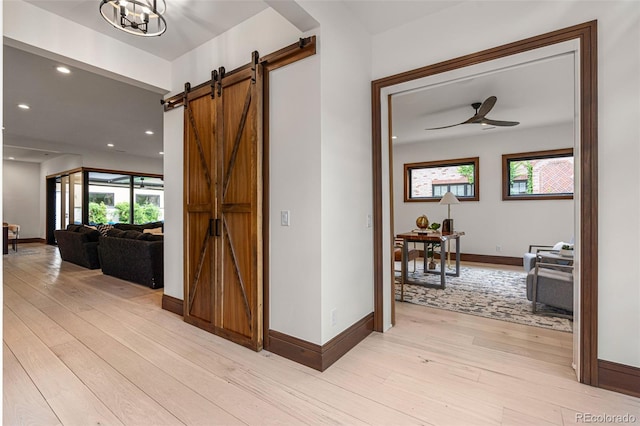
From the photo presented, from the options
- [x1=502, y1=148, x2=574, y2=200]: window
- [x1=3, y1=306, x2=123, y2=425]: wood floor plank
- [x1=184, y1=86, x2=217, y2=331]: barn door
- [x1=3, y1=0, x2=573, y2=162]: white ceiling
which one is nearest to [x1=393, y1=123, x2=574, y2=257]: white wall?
[x1=502, y1=148, x2=574, y2=200]: window

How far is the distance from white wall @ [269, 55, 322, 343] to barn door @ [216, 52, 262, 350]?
0.38ft

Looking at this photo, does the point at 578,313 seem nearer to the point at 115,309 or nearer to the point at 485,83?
the point at 485,83

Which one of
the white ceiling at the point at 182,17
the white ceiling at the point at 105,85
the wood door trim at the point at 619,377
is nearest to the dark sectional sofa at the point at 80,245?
the white ceiling at the point at 105,85

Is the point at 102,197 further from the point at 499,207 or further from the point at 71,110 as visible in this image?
the point at 499,207

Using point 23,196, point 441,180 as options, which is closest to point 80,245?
point 23,196

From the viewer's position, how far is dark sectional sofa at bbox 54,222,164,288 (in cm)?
456

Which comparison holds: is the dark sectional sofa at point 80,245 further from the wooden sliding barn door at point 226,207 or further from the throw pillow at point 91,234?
the wooden sliding barn door at point 226,207

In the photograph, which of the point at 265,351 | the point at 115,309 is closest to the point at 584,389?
the point at 265,351

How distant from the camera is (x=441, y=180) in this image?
7117 millimetres

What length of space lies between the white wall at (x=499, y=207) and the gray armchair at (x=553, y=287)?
2.59m

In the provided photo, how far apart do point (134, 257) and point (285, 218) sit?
3.40 meters

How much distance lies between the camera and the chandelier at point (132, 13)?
2.20 meters

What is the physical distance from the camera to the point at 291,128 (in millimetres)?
2484

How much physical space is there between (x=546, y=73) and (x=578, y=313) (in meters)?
2.97
